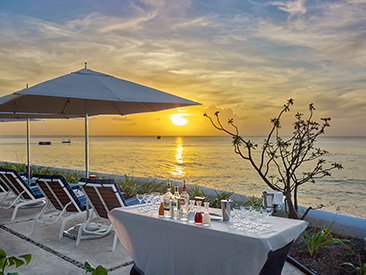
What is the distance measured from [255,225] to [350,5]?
688 cm

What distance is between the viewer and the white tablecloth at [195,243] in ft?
7.72

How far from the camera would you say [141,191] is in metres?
7.78

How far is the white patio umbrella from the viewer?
408 centimetres

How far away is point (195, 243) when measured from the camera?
8.58 feet

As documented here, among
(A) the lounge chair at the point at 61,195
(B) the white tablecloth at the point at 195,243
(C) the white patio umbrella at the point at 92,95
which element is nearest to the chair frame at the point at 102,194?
(A) the lounge chair at the point at 61,195

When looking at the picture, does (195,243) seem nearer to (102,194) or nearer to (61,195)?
(102,194)

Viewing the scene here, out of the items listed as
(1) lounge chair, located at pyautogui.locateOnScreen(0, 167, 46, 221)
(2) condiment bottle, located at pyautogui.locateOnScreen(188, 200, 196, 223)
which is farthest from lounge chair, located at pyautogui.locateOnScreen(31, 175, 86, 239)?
(2) condiment bottle, located at pyautogui.locateOnScreen(188, 200, 196, 223)

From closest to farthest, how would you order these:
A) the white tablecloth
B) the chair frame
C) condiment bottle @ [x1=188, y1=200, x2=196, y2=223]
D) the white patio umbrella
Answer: the white tablecloth → condiment bottle @ [x1=188, y1=200, x2=196, y2=223] → the chair frame → the white patio umbrella

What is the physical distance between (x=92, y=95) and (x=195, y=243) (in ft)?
7.94

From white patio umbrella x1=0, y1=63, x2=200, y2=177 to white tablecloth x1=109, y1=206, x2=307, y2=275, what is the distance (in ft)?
5.45

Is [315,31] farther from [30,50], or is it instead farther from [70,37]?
[30,50]

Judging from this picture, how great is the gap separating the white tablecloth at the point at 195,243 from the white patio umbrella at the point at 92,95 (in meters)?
1.66

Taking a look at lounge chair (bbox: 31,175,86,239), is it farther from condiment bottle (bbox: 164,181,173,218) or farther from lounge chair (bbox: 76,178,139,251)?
condiment bottle (bbox: 164,181,173,218)

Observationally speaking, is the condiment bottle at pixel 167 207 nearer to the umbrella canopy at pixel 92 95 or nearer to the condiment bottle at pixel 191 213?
the condiment bottle at pixel 191 213
